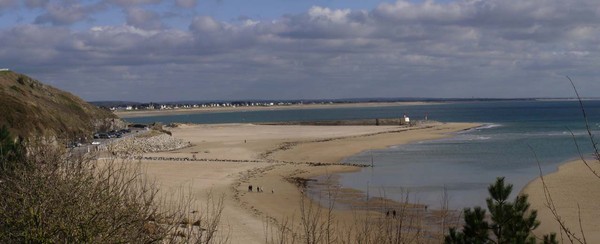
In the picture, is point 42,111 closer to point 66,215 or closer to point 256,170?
point 256,170

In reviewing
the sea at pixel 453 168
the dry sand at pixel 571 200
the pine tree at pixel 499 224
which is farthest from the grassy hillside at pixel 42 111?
the pine tree at pixel 499 224

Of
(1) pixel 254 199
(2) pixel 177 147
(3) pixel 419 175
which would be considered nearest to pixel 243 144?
(2) pixel 177 147

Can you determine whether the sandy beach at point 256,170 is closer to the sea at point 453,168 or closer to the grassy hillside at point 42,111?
the sea at point 453,168

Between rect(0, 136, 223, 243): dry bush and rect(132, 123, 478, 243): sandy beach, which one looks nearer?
rect(0, 136, 223, 243): dry bush

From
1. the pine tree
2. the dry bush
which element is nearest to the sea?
the pine tree

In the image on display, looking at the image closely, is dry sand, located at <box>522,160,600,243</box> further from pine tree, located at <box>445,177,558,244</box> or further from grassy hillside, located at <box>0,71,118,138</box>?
grassy hillside, located at <box>0,71,118,138</box>
